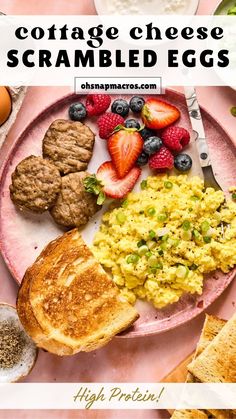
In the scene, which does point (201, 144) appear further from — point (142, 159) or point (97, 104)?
point (97, 104)

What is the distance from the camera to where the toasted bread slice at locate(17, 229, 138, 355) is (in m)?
2.33

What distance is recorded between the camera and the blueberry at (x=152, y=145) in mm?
2391

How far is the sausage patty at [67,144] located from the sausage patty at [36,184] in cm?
4

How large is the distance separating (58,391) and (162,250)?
2.05 ft

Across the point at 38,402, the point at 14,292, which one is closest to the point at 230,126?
the point at 14,292

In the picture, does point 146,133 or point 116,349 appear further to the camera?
point 116,349

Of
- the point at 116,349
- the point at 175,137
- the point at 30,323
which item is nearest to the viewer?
the point at 30,323

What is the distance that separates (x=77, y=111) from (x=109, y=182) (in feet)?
0.85

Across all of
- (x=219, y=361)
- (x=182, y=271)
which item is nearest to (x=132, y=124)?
(x=182, y=271)

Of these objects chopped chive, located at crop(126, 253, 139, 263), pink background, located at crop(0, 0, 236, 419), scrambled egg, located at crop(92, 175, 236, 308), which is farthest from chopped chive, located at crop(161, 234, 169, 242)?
pink background, located at crop(0, 0, 236, 419)

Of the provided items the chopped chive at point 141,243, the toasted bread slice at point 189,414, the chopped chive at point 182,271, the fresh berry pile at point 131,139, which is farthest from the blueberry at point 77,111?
the toasted bread slice at point 189,414

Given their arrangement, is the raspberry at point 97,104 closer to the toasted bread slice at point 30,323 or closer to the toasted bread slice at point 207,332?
the toasted bread slice at point 30,323

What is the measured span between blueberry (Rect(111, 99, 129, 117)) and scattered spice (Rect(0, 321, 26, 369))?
0.78m

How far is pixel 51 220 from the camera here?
2.46 m
